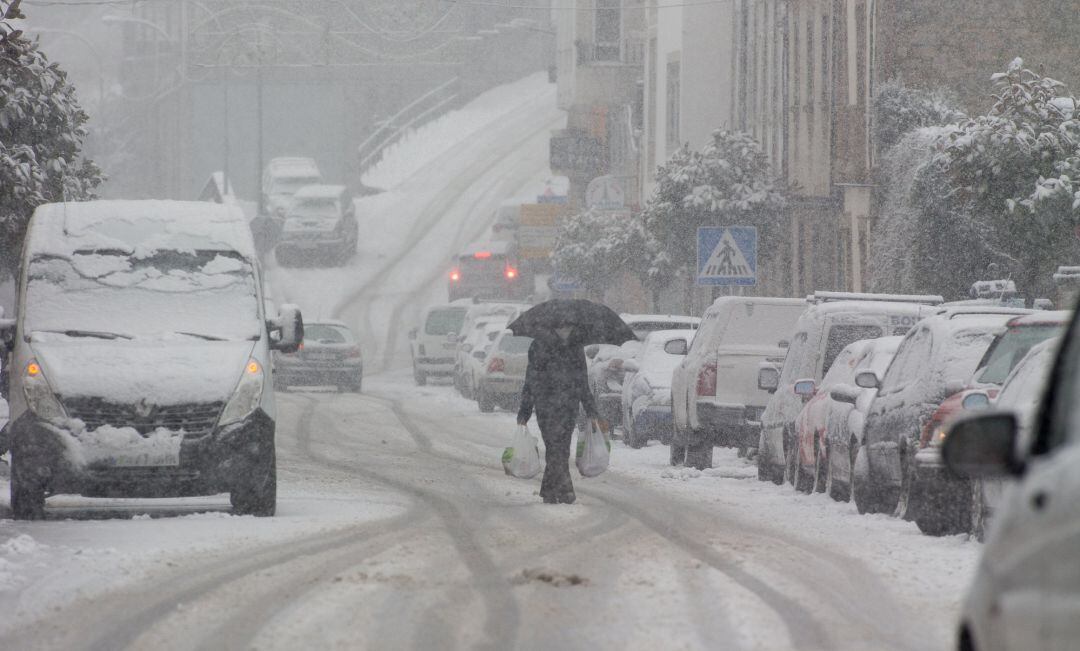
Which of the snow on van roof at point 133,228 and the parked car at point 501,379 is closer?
the snow on van roof at point 133,228

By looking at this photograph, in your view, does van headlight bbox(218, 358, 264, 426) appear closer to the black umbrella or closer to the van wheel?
the van wheel

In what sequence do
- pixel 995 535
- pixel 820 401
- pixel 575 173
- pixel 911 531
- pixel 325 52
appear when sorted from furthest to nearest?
pixel 325 52 → pixel 575 173 → pixel 820 401 → pixel 911 531 → pixel 995 535

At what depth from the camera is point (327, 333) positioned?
43.3m

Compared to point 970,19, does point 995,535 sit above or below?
below

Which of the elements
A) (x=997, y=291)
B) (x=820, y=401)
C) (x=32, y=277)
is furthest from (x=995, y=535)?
(x=997, y=291)

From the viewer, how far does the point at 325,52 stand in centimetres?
11238

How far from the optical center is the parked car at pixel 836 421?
1617 centimetres

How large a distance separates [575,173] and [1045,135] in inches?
2196

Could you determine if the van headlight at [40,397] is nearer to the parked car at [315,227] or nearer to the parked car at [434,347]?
the parked car at [434,347]

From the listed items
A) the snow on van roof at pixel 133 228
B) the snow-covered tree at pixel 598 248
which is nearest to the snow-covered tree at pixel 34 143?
the snow on van roof at pixel 133 228

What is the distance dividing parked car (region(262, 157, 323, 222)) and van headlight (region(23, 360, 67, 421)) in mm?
66838

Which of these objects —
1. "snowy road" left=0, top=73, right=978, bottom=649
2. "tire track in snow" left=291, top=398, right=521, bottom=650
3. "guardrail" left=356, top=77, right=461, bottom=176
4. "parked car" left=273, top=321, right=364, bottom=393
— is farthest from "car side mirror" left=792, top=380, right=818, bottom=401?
"guardrail" left=356, top=77, right=461, bottom=176

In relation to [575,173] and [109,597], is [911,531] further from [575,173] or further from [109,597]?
[575,173]

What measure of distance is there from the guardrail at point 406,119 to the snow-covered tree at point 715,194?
66.7 metres
